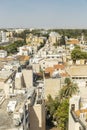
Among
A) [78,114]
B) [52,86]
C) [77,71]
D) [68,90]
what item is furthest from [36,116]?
[77,71]

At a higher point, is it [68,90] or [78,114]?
[78,114]

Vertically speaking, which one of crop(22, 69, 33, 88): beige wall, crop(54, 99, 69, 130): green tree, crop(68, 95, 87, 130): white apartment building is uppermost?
crop(68, 95, 87, 130): white apartment building

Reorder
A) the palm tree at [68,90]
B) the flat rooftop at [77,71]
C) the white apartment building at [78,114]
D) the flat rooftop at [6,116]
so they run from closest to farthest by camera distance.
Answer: the flat rooftop at [6,116] < the white apartment building at [78,114] < the palm tree at [68,90] < the flat rooftop at [77,71]

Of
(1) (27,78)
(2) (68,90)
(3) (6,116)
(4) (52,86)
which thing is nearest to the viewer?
(3) (6,116)

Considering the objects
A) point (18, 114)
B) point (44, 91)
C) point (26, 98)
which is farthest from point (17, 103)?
point (44, 91)

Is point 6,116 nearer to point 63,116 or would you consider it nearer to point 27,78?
point 63,116

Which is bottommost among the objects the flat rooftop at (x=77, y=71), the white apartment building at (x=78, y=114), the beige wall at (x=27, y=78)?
the flat rooftop at (x=77, y=71)

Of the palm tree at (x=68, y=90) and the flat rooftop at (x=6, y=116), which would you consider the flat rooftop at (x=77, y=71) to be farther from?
the flat rooftop at (x=6, y=116)

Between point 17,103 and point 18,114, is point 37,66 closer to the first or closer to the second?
point 17,103

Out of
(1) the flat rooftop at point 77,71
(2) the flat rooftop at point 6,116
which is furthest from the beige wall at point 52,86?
(2) the flat rooftop at point 6,116

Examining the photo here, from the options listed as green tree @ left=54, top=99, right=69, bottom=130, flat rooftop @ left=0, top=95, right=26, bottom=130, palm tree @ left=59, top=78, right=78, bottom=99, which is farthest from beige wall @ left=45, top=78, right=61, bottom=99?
flat rooftop @ left=0, top=95, right=26, bottom=130

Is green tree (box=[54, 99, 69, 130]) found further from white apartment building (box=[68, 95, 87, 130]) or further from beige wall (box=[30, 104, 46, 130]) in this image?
beige wall (box=[30, 104, 46, 130])
